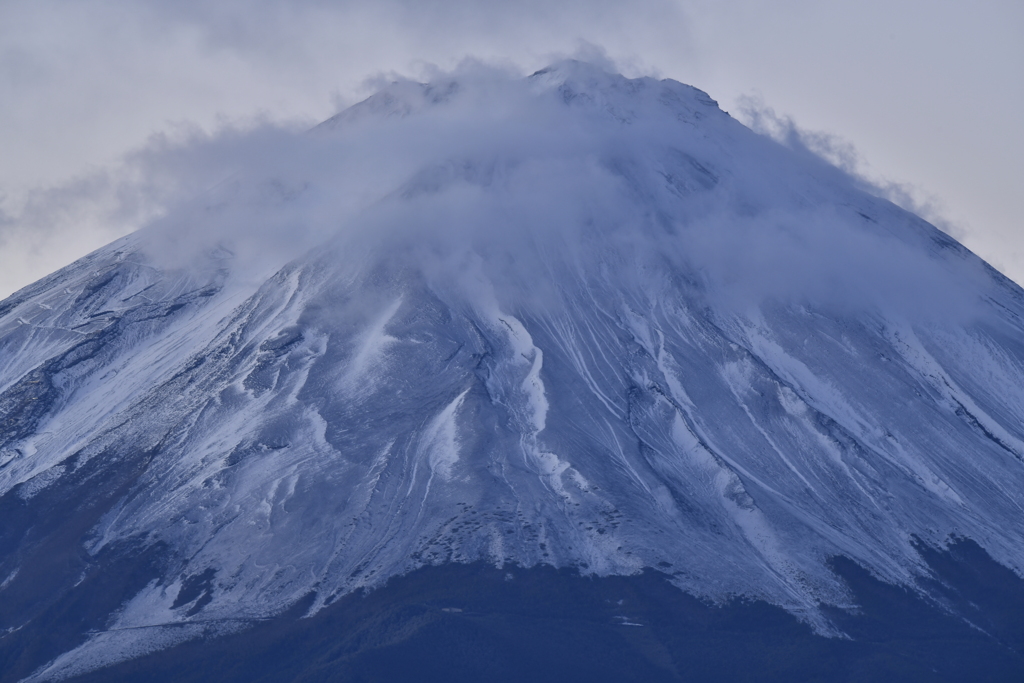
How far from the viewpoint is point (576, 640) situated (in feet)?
314

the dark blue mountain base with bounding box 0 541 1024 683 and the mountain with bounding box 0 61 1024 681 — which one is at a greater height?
the mountain with bounding box 0 61 1024 681

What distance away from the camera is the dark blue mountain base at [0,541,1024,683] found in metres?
92.5

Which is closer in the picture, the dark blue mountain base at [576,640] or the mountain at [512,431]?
the dark blue mountain base at [576,640]

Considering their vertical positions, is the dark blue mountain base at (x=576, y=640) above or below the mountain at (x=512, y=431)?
below

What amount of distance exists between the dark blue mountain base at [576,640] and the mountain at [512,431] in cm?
29

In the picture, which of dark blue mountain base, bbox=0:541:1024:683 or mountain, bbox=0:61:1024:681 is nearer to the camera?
dark blue mountain base, bbox=0:541:1024:683

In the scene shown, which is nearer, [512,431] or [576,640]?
[576,640]

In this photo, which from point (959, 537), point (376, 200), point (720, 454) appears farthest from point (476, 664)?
point (376, 200)

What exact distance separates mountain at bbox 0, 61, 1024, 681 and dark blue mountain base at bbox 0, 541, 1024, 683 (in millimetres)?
290

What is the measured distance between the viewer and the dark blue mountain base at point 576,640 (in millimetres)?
92500

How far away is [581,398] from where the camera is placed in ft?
412

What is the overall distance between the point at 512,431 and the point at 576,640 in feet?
93.3

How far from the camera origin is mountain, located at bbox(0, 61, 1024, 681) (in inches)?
3839

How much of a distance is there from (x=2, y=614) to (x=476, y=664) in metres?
40.6
